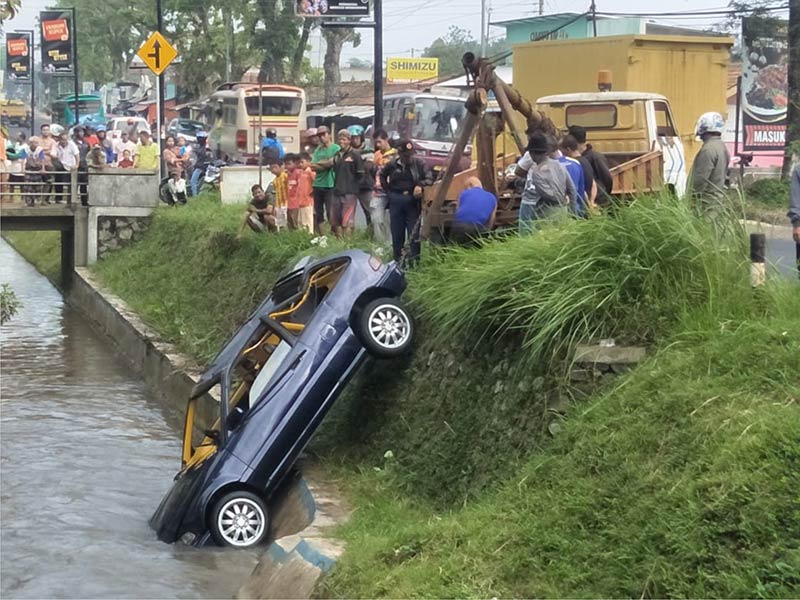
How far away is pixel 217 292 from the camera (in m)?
19.2

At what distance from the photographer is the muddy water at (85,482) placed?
9156mm

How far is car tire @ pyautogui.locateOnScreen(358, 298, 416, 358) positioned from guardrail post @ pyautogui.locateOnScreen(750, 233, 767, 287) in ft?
9.90

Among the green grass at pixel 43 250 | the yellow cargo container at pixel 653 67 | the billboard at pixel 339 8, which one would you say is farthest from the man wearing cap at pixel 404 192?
the green grass at pixel 43 250

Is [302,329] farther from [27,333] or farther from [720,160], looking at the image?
[27,333]

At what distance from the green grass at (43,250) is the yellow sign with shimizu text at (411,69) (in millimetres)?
29033

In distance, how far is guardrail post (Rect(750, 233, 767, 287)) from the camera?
822 centimetres

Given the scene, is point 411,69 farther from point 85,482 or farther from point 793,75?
point 85,482

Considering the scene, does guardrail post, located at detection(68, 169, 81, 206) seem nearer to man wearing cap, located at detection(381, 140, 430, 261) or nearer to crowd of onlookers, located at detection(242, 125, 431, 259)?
crowd of onlookers, located at detection(242, 125, 431, 259)

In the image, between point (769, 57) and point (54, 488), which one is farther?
point (769, 57)

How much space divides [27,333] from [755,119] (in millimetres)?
21786

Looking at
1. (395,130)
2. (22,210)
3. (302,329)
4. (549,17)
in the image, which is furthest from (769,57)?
(302,329)

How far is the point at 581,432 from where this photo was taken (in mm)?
7246

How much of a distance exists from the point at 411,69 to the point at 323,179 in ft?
165

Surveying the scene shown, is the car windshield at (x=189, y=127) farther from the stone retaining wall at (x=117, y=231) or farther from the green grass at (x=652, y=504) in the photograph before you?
the green grass at (x=652, y=504)
